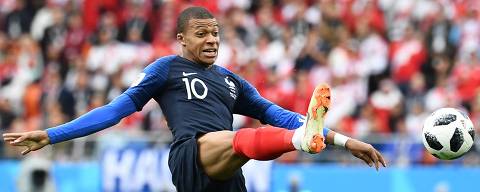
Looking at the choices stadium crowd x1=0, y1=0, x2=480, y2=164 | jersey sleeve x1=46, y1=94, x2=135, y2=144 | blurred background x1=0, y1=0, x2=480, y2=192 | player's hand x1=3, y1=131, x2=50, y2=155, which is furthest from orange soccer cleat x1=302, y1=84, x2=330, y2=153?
stadium crowd x1=0, y1=0, x2=480, y2=164

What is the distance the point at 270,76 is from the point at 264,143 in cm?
873

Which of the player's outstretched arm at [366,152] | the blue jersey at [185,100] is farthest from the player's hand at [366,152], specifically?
the blue jersey at [185,100]

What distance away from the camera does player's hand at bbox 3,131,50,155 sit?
8.11 metres

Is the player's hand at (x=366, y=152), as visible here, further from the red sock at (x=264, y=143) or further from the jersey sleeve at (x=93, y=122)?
the jersey sleeve at (x=93, y=122)

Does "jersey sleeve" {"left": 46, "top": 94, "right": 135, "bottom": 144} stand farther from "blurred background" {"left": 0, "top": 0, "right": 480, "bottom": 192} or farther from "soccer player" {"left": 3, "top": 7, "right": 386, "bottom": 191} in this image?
"blurred background" {"left": 0, "top": 0, "right": 480, "bottom": 192}

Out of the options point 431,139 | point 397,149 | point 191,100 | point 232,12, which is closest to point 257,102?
point 191,100

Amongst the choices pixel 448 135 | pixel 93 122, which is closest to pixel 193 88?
pixel 93 122

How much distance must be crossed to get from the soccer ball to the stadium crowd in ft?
20.0

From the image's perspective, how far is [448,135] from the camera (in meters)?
8.61

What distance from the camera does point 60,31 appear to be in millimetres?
18906

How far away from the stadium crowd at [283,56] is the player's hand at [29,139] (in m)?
7.38

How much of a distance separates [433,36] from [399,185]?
294cm

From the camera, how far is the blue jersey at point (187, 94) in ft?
28.7

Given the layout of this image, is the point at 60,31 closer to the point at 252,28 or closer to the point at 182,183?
the point at 252,28
